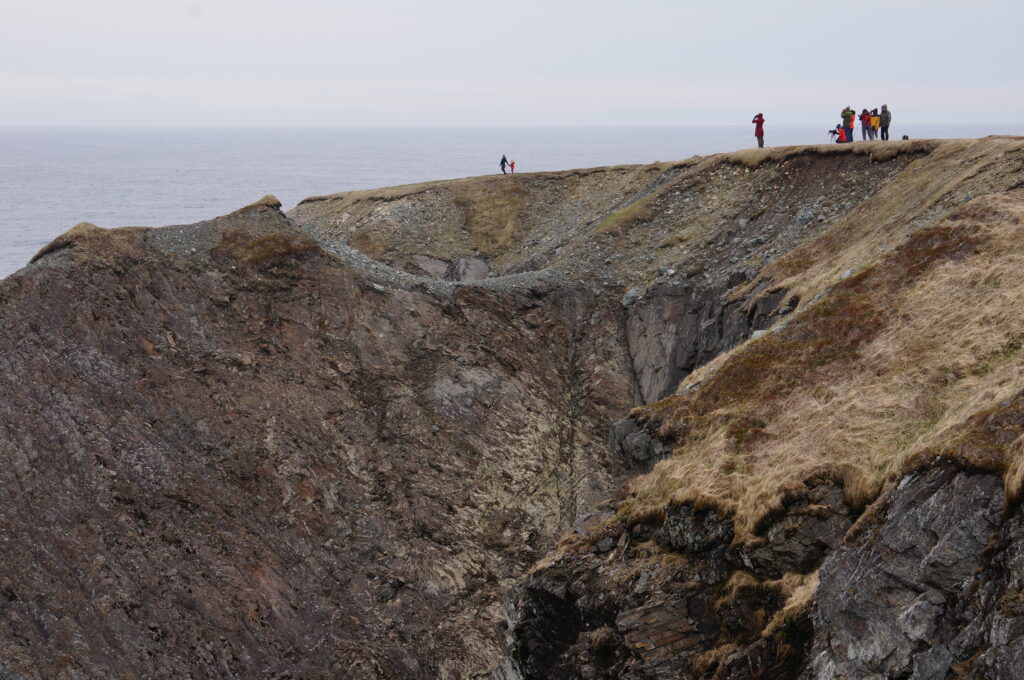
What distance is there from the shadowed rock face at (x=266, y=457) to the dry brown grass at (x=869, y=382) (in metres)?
9.57

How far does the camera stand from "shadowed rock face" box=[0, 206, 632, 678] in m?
25.4

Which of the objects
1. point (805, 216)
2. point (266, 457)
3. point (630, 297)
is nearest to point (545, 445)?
point (630, 297)

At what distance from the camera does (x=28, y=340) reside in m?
30.3

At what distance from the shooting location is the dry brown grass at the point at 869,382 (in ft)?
59.6

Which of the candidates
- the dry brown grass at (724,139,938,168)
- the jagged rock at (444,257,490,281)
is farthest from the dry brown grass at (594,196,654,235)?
the jagged rock at (444,257,490,281)

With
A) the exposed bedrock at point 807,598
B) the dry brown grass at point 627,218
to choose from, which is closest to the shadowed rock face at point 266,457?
the exposed bedrock at point 807,598

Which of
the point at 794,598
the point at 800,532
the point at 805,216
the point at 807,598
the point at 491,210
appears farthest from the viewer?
the point at 491,210

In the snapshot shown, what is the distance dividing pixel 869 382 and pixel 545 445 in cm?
1753

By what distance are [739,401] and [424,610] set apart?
13.8 metres

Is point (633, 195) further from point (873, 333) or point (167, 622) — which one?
point (167, 622)

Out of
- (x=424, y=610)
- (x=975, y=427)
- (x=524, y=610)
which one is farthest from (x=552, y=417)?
(x=975, y=427)

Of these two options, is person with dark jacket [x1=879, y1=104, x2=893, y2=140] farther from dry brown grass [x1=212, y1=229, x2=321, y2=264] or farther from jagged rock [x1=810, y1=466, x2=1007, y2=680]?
jagged rock [x1=810, y1=466, x2=1007, y2=680]

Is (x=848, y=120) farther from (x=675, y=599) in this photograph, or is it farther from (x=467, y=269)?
(x=675, y=599)

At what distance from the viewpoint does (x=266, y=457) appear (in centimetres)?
3094
